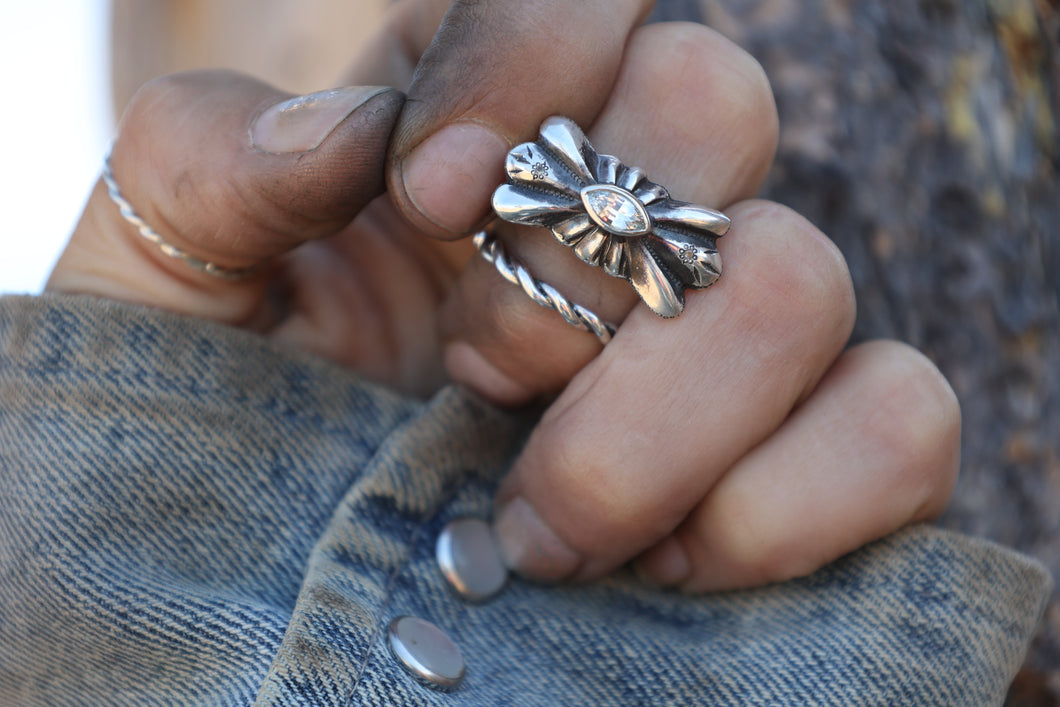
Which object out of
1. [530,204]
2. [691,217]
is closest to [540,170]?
[530,204]

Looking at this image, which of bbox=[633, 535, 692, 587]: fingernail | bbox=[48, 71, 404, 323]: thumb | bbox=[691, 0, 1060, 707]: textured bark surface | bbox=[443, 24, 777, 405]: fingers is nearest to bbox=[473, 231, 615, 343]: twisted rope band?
bbox=[443, 24, 777, 405]: fingers

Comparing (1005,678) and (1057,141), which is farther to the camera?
(1057,141)

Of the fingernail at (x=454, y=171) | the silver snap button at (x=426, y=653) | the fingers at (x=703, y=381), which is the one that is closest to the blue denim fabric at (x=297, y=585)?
the silver snap button at (x=426, y=653)

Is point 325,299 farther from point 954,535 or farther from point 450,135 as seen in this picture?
point 954,535

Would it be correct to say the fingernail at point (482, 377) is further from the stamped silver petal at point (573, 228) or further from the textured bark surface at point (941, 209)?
the textured bark surface at point (941, 209)

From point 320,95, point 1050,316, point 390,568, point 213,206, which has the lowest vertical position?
point 390,568

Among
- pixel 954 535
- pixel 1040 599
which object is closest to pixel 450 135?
pixel 954 535

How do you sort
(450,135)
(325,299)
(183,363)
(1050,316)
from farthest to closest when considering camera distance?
(1050,316) → (325,299) → (183,363) → (450,135)

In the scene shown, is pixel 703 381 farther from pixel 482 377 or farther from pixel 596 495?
pixel 482 377
